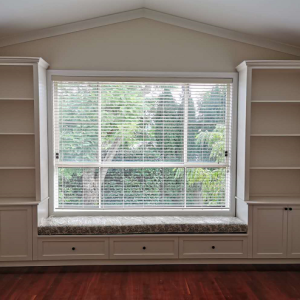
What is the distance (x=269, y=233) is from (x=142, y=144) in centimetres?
185

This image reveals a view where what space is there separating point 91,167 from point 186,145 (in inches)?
49.2

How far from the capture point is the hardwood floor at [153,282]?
9.54 feet

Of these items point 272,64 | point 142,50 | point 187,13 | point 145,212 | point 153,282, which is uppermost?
point 187,13

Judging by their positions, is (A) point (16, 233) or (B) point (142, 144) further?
(B) point (142, 144)

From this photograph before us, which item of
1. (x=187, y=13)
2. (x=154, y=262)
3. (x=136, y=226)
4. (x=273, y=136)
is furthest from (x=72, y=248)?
(x=187, y=13)

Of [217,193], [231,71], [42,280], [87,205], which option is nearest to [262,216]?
[217,193]

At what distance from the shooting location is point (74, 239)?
3.51m

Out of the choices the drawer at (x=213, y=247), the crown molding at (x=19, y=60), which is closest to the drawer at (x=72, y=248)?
the drawer at (x=213, y=247)

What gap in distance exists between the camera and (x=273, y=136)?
13.0 ft

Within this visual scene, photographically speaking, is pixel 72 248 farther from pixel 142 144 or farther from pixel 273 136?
pixel 273 136

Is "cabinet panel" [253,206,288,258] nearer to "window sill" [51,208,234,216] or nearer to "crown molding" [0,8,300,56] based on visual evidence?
"window sill" [51,208,234,216]

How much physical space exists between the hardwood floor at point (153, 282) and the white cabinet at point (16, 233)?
0.16 meters

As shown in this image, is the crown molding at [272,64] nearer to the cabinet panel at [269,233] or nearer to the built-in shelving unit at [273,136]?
the built-in shelving unit at [273,136]

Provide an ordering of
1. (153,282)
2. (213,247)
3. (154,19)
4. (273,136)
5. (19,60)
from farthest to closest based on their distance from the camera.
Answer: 1. (273,136)
2. (154,19)
3. (213,247)
4. (19,60)
5. (153,282)
